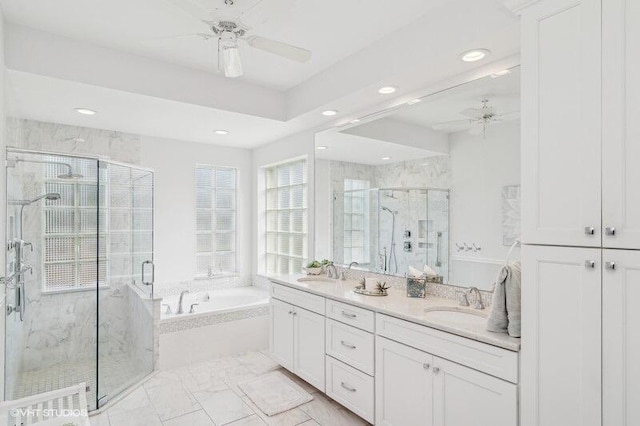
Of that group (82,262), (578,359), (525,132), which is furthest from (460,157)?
(82,262)

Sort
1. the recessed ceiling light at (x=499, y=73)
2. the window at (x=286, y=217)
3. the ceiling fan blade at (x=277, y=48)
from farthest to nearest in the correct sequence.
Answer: the window at (x=286, y=217) → the recessed ceiling light at (x=499, y=73) → the ceiling fan blade at (x=277, y=48)

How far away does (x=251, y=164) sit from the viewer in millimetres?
5109

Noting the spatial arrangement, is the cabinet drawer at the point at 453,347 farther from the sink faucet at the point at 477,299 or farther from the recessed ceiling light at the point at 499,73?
the recessed ceiling light at the point at 499,73

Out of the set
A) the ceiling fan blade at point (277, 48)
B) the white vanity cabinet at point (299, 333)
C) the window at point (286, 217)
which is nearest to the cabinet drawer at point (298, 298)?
the white vanity cabinet at point (299, 333)

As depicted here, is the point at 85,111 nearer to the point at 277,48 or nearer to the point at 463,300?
the point at 277,48

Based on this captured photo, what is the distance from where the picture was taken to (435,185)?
8.94 feet

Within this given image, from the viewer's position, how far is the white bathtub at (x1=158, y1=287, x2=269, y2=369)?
356 centimetres

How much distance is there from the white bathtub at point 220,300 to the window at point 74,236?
1.11m

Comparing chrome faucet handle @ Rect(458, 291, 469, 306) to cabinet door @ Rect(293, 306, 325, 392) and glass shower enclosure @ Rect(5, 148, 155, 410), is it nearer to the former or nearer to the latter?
cabinet door @ Rect(293, 306, 325, 392)

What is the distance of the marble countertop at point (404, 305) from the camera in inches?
70.2

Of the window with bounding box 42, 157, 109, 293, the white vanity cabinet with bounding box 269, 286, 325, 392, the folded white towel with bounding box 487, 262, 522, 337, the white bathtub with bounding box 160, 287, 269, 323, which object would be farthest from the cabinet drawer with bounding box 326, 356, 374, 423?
the window with bounding box 42, 157, 109, 293

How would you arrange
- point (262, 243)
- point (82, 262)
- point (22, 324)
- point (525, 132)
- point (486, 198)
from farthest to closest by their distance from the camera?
point (262, 243) → point (82, 262) → point (22, 324) → point (486, 198) → point (525, 132)

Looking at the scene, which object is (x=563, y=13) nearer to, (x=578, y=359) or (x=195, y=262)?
(x=578, y=359)

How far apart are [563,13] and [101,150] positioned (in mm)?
4205
